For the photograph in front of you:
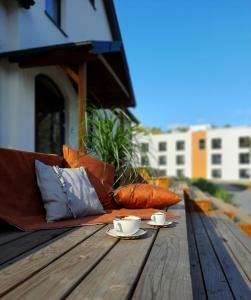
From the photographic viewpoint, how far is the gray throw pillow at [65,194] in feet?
6.44

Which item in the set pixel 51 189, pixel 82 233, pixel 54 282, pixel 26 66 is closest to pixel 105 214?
pixel 51 189

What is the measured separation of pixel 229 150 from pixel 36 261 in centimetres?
3967

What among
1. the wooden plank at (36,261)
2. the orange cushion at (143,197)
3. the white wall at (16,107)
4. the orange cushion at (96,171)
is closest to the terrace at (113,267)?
the wooden plank at (36,261)

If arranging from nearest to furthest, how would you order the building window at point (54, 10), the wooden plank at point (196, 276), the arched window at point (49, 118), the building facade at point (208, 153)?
the wooden plank at point (196, 276), the building window at point (54, 10), the arched window at point (49, 118), the building facade at point (208, 153)

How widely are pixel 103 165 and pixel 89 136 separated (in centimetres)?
34

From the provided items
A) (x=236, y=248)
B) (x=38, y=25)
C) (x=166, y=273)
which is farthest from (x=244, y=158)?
(x=166, y=273)

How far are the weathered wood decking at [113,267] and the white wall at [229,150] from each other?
38319mm

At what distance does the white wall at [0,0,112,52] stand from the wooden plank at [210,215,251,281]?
3.63 metres

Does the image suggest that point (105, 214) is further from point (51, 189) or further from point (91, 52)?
point (91, 52)

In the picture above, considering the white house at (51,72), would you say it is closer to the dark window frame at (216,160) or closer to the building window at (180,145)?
the dark window frame at (216,160)

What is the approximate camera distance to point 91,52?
430cm

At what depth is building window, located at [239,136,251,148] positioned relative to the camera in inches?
1473

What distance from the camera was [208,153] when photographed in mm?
39875

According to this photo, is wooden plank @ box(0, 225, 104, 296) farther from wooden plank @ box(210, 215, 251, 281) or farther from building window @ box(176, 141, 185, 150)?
building window @ box(176, 141, 185, 150)
